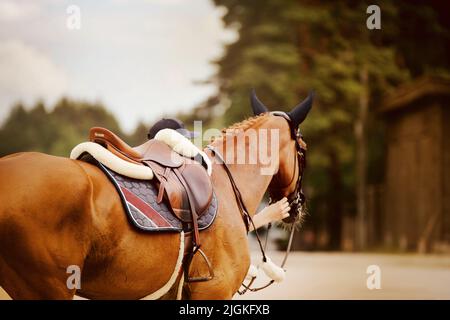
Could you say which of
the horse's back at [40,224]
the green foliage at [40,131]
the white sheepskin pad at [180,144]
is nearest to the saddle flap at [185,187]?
the white sheepskin pad at [180,144]

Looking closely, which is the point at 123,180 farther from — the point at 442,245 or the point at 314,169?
the point at 314,169

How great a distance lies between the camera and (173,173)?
4.09 meters

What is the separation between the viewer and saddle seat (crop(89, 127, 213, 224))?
12.8 ft

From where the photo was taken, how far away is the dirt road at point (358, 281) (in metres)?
10.1

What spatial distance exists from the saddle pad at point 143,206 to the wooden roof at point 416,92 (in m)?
18.8

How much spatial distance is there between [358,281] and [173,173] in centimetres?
916

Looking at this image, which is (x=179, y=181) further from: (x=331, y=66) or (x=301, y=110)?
(x=331, y=66)

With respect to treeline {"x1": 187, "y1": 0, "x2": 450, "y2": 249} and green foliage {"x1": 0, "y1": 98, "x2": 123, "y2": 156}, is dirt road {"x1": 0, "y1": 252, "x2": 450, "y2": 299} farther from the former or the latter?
green foliage {"x1": 0, "y1": 98, "x2": 123, "y2": 156}

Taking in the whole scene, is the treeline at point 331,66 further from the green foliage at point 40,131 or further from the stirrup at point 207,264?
the stirrup at point 207,264

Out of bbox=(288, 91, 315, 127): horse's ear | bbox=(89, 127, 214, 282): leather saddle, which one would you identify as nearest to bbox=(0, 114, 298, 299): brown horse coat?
bbox=(89, 127, 214, 282): leather saddle

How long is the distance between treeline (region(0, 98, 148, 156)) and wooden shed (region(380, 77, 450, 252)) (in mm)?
21469

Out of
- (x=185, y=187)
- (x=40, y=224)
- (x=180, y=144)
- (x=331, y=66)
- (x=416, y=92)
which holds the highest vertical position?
(x=331, y=66)

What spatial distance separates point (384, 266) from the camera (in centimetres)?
1616

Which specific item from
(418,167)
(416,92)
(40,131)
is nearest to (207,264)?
(416,92)
